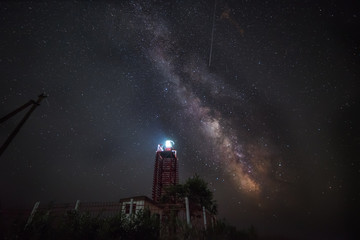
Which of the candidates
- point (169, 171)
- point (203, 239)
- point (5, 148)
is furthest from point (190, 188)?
point (5, 148)

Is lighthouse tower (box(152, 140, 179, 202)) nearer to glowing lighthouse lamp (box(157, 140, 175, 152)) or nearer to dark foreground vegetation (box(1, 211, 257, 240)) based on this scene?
glowing lighthouse lamp (box(157, 140, 175, 152))

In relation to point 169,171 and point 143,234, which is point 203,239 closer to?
point 143,234

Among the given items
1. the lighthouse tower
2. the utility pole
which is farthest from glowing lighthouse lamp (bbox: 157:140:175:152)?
the utility pole

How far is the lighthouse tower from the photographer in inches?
1504

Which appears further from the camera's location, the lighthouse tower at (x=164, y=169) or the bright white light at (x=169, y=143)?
the bright white light at (x=169, y=143)

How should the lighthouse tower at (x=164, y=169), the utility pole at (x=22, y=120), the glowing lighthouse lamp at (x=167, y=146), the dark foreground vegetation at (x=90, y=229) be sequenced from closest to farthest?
the dark foreground vegetation at (x=90, y=229)
the utility pole at (x=22, y=120)
the lighthouse tower at (x=164, y=169)
the glowing lighthouse lamp at (x=167, y=146)

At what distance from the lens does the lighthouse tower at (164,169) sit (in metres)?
38.2

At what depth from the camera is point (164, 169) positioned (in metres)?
40.6

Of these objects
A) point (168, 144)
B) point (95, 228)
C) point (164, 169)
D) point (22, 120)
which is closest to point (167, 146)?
point (168, 144)

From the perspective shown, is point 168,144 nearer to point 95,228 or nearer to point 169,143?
point 169,143

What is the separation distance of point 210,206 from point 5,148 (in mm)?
22107

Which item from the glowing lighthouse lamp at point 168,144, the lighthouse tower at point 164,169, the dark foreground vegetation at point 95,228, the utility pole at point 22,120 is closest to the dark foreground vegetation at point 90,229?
the dark foreground vegetation at point 95,228

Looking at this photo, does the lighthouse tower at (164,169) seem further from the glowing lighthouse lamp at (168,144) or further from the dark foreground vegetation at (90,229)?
the dark foreground vegetation at (90,229)

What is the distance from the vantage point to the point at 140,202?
16.6m
